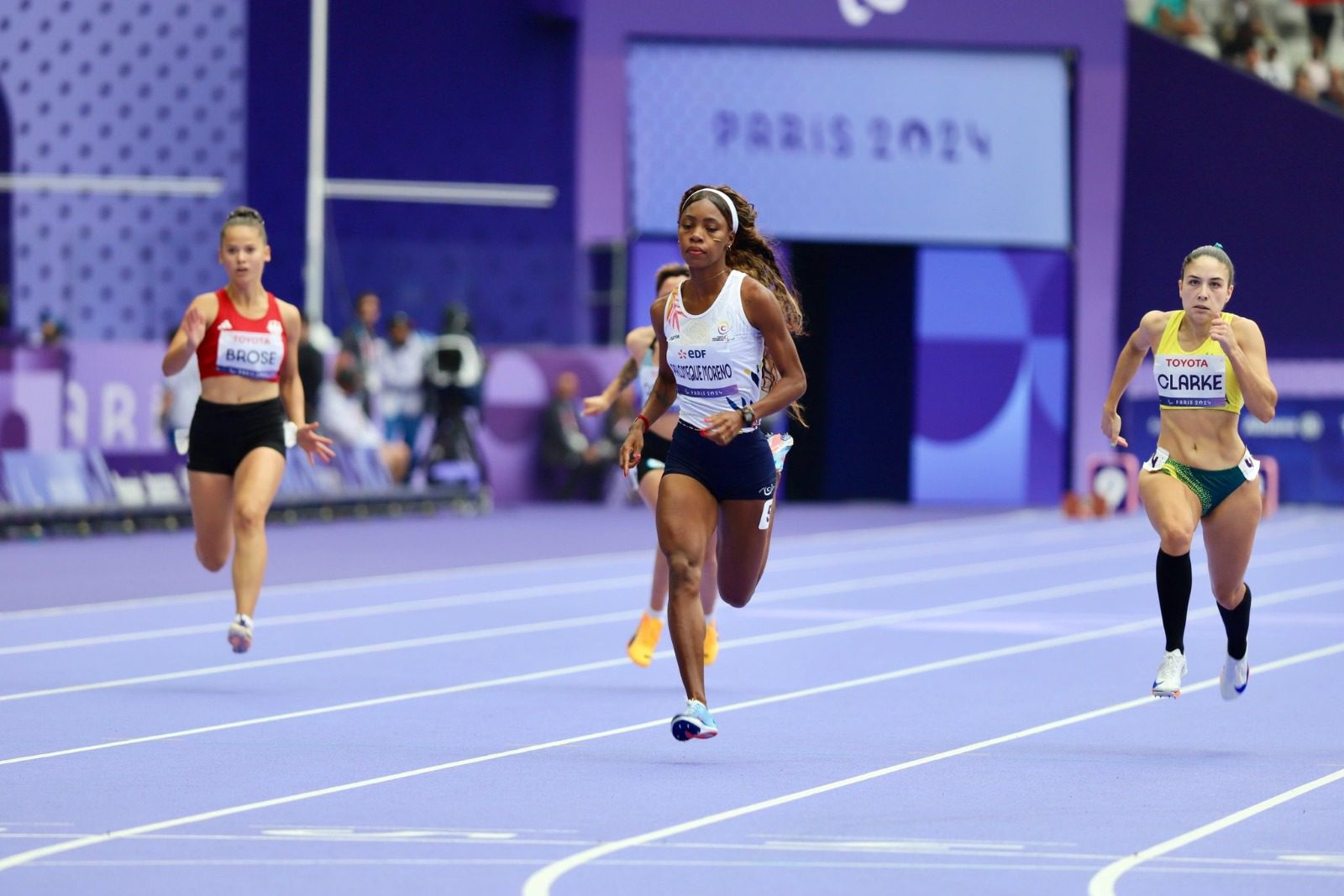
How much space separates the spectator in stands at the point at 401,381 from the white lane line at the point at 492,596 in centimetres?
594

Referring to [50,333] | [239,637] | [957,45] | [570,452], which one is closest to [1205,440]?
[239,637]

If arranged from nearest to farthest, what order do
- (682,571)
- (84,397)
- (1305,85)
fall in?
(682,571), (84,397), (1305,85)

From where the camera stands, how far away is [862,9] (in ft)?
89.7

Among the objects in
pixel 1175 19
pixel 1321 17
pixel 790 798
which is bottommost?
pixel 790 798

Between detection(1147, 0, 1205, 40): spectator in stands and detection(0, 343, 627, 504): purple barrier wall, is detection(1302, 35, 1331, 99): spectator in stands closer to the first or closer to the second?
detection(1147, 0, 1205, 40): spectator in stands

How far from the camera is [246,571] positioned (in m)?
10.7

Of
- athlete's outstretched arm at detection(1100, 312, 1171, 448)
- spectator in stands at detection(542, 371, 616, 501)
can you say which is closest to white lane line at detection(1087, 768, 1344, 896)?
athlete's outstretched arm at detection(1100, 312, 1171, 448)

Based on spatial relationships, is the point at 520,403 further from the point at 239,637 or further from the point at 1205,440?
the point at 1205,440

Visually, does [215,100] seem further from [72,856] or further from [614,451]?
[72,856]

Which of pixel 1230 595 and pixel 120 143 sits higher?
pixel 120 143

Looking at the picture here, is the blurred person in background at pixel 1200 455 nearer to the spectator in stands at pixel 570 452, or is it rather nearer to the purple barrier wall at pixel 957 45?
the spectator in stands at pixel 570 452

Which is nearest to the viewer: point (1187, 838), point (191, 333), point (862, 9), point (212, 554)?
point (1187, 838)

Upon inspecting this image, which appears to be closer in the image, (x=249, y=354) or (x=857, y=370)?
(x=249, y=354)

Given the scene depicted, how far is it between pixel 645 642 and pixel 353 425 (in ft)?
40.4
